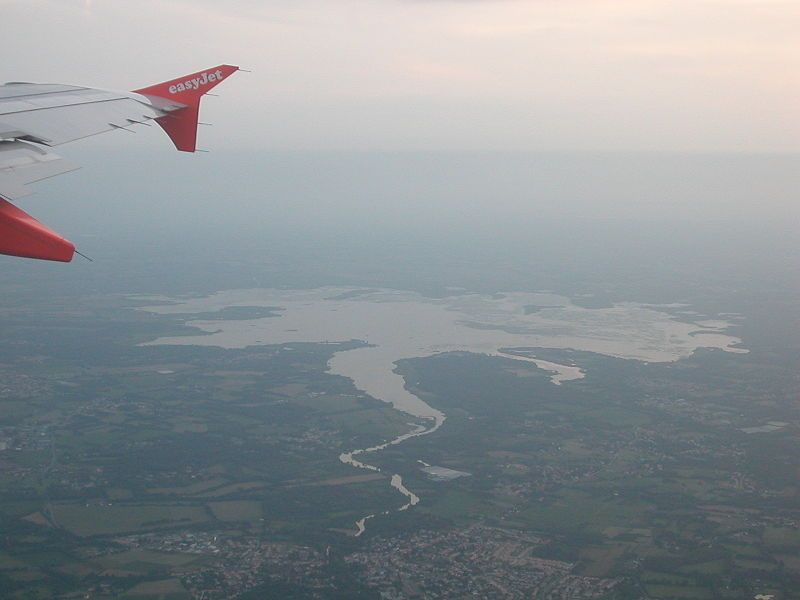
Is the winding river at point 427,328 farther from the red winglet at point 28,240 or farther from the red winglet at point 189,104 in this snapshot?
the red winglet at point 28,240

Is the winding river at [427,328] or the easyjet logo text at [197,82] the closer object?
the easyjet logo text at [197,82]

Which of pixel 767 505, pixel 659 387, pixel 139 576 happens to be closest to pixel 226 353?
pixel 659 387

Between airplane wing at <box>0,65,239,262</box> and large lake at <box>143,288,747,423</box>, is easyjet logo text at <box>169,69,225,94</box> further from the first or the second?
large lake at <box>143,288,747,423</box>

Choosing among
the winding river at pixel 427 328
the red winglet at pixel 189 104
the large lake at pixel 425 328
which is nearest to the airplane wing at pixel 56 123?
the red winglet at pixel 189 104

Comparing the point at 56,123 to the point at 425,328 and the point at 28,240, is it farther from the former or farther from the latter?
the point at 425,328

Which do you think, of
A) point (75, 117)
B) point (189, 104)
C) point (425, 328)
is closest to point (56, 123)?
point (75, 117)

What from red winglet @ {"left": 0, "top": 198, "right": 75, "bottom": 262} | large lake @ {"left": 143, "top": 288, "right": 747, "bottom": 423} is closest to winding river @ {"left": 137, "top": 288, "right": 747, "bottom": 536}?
large lake @ {"left": 143, "top": 288, "right": 747, "bottom": 423}

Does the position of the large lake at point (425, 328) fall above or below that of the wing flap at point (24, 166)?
below
